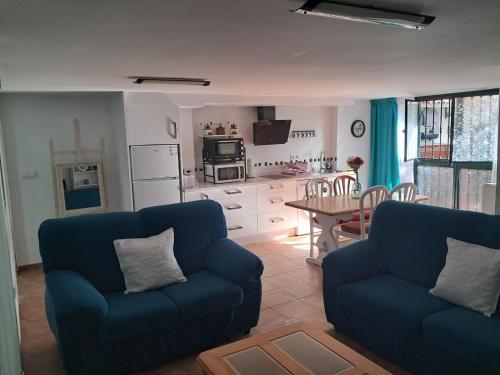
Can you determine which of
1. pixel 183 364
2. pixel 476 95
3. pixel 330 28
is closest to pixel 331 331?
pixel 183 364

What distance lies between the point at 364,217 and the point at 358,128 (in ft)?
9.87

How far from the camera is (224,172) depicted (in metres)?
5.65

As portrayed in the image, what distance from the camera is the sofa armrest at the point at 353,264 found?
3090 mm

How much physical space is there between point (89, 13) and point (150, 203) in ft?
11.6

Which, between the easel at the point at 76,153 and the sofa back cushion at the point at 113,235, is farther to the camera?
the easel at the point at 76,153

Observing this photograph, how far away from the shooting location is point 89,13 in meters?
1.64

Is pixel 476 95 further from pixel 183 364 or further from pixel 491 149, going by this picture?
pixel 183 364

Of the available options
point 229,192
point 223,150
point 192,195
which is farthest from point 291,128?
point 192,195

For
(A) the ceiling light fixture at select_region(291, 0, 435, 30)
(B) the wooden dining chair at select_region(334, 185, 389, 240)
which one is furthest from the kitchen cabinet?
(A) the ceiling light fixture at select_region(291, 0, 435, 30)

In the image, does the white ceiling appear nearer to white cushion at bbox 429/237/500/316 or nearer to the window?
white cushion at bbox 429/237/500/316

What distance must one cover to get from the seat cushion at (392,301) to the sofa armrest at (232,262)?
671mm

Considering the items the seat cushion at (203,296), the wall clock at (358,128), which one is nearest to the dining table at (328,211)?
the seat cushion at (203,296)

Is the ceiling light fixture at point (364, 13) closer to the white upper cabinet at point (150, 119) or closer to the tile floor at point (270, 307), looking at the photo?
the tile floor at point (270, 307)

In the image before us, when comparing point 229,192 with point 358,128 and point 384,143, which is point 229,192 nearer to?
point 358,128
